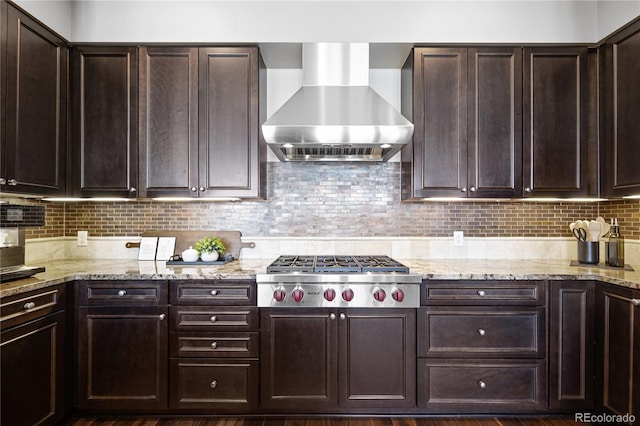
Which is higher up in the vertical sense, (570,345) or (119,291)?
(119,291)

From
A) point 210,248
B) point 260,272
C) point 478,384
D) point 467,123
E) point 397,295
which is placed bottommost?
point 478,384

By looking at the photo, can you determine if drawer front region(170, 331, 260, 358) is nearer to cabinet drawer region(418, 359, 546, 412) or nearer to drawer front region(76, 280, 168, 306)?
drawer front region(76, 280, 168, 306)

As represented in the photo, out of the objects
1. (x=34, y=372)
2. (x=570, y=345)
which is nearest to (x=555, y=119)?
(x=570, y=345)

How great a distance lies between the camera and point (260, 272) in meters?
2.27

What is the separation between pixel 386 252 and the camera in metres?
2.96

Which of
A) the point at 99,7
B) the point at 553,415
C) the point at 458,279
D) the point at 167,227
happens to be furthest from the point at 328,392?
the point at 99,7

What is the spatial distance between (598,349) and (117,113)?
3479mm

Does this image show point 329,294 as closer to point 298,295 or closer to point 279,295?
point 298,295

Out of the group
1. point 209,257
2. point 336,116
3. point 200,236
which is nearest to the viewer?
point 336,116

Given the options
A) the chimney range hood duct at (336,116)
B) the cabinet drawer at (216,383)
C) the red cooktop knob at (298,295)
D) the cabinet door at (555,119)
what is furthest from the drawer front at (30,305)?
the cabinet door at (555,119)

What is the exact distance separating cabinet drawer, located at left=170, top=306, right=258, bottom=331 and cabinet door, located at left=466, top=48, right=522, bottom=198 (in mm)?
1740

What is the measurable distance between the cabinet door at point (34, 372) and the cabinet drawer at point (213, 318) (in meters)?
0.64

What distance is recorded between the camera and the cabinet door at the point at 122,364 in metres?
2.24

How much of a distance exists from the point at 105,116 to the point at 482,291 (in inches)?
110
